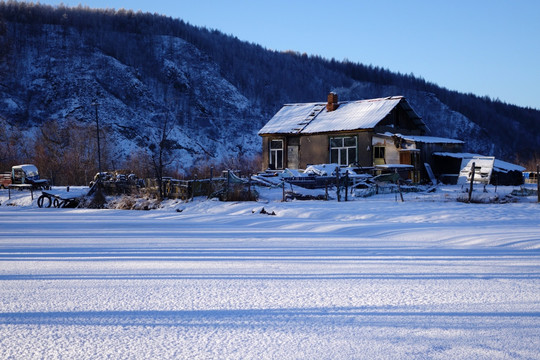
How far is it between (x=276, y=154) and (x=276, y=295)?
29.4m

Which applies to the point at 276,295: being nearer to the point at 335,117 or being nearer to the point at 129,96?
the point at 335,117

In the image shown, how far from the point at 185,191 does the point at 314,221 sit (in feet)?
31.9

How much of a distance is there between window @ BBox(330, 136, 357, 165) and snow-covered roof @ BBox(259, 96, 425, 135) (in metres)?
0.94

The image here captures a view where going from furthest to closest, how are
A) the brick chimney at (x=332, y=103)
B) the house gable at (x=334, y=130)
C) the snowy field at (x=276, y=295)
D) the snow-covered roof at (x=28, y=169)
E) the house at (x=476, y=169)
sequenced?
the brick chimney at (x=332, y=103)
the snow-covered roof at (x=28, y=169)
the house gable at (x=334, y=130)
the house at (x=476, y=169)
the snowy field at (x=276, y=295)

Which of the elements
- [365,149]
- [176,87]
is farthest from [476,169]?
[176,87]

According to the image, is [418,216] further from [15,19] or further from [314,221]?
[15,19]

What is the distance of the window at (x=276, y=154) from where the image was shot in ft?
111

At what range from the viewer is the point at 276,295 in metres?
4.96

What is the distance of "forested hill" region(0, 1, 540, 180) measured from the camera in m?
73.7

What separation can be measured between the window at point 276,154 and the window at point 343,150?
4.24 m

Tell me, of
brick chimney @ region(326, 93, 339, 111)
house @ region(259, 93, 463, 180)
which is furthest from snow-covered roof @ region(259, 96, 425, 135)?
brick chimney @ region(326, 93, 339, 111)

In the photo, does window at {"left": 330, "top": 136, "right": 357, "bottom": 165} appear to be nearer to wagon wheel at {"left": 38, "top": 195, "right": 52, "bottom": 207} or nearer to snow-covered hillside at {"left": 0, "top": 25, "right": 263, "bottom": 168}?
wagon wheel at {"left": 38, "top": 195, "right": 52, "bottom": 207}

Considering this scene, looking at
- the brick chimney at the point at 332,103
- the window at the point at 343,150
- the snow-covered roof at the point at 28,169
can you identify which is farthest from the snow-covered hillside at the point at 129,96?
the window at the point at 343,150

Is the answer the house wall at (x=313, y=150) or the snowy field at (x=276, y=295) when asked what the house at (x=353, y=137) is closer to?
the house wall at (x=313, y=150)
